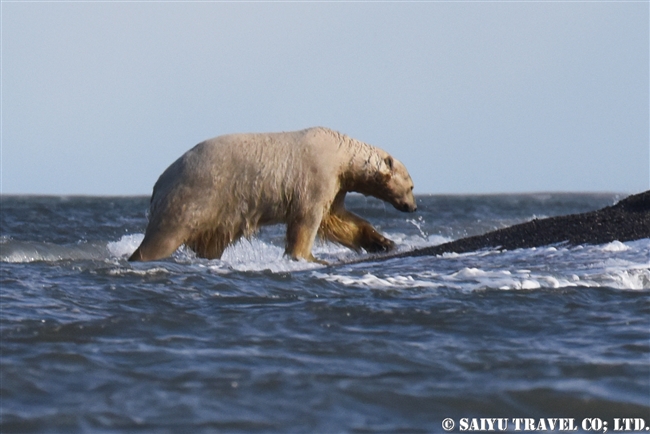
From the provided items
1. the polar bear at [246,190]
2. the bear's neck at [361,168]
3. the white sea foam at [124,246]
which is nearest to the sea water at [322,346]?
the polar bear at [246,190]

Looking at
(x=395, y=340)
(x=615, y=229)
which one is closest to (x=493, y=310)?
(x=395, y=340)

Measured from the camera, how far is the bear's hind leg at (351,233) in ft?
38.4

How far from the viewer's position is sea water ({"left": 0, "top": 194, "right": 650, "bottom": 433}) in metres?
4.03

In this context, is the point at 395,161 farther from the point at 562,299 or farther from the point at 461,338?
the point at 461,338

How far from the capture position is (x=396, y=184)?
1166cm

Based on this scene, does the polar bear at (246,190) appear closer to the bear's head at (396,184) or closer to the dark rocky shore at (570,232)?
the bear's head at (396,184)

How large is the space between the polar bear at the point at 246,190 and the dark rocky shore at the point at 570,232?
1084mm

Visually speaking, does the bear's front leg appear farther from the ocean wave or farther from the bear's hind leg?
the ocean wave

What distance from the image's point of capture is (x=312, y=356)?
4.94 meters

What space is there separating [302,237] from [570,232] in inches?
110

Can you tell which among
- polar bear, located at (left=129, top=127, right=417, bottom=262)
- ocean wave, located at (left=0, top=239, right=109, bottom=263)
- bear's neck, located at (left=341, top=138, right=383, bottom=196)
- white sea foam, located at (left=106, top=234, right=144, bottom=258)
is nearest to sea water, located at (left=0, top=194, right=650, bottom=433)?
polar bear, located at (left=129, top=127, right=417, bottom=262)

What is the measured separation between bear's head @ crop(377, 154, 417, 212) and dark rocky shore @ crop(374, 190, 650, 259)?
1239 mm

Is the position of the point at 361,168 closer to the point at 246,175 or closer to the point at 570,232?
the point at 246,175

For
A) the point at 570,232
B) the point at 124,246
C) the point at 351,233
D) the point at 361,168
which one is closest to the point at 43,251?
the point at 124,246
